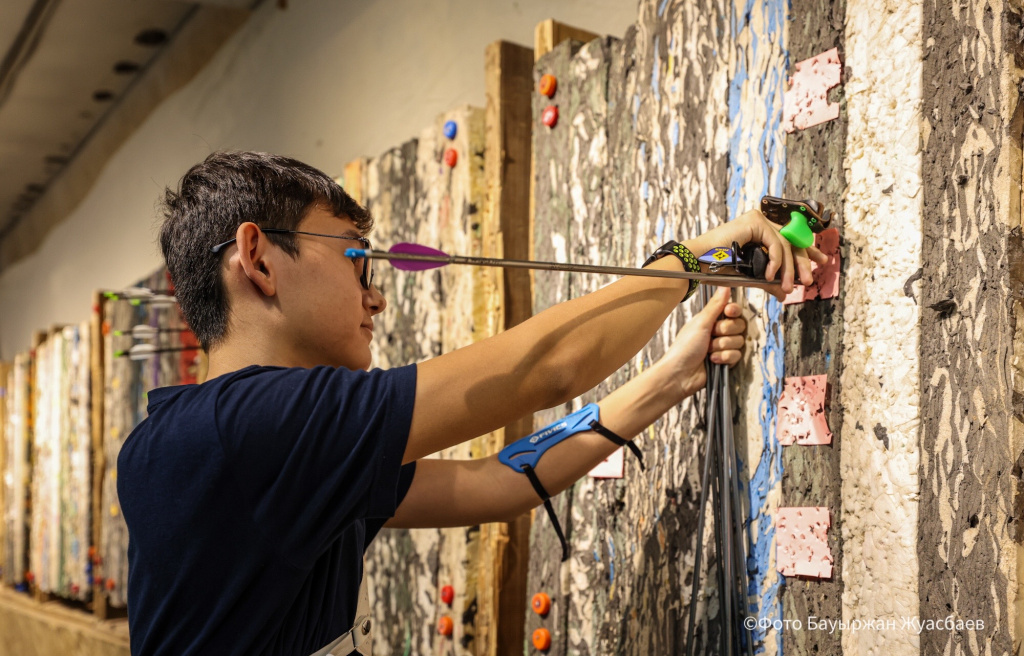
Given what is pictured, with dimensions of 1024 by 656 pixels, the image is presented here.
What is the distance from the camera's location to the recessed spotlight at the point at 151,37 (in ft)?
16.4

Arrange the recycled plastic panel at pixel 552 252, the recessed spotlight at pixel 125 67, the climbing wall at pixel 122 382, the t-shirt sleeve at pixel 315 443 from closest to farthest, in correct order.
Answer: the t-shirt sleeve at pixel 315 443 → the recycled plastic panel at pixel 552 252 → the climbing wall at pixel 122 382 → the recessed spotlight at pixel 125 67

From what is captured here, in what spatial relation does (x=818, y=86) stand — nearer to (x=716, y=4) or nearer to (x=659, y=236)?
(x=716, y=4)

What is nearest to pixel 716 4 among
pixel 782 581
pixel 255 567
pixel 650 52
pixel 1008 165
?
pixel 650 52

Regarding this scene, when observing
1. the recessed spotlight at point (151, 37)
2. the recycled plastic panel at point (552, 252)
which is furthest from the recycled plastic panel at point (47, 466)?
the recycled plastic panel at point (552, 252)

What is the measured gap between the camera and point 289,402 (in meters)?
1.10

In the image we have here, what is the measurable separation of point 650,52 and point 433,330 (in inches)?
36.8

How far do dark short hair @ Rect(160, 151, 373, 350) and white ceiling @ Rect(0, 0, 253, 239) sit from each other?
10.4ft

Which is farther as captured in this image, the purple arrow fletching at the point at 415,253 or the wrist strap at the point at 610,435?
the wrist strap at the point at 610,435

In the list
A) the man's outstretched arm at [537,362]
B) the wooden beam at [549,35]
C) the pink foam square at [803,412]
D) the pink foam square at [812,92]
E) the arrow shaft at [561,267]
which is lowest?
the pink foam square at [803,412]

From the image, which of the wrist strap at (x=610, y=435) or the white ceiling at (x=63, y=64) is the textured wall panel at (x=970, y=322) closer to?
the wrist strap at (x=610, y=435)

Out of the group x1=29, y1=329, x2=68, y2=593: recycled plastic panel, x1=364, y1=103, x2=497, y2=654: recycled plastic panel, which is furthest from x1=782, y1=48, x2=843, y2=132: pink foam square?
x1=29, y1=329, x2=68, y2=593: recycled plastic panel

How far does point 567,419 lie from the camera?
1.65 m

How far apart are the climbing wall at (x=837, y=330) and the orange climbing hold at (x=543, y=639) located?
0.03 meters

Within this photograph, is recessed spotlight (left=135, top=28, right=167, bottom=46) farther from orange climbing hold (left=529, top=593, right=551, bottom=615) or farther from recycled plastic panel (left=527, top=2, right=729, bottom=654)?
orange climbing hold (left=529, top=593, right=551, bottom=615)
